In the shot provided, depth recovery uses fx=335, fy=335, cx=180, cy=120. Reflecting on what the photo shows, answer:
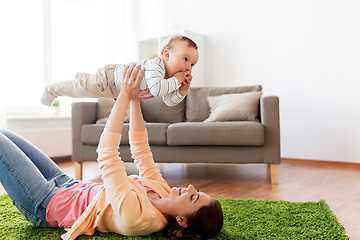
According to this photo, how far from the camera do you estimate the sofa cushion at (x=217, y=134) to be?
269 centimetres

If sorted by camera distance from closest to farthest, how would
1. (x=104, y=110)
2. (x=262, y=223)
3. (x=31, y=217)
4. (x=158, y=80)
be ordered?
(x=158, y=80), (x=31, y=217), (x=262, y=223), (x=104, y=110)

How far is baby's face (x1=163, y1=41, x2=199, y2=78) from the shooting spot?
4.89 ft

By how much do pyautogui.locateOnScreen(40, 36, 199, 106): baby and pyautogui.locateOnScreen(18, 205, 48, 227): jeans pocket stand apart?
55cm

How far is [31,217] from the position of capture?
1496mm

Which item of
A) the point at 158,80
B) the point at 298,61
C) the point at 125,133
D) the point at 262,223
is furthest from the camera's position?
the point at 298,61

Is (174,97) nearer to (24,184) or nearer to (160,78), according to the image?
(160,78)

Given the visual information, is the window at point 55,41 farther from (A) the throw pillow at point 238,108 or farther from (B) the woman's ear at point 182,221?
(B) the woman's ear at point 182,221

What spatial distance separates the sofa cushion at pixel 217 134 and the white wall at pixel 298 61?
4.90 ft

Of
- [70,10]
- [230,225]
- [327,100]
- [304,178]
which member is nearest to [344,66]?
[327,100]

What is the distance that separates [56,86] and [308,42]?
315cm

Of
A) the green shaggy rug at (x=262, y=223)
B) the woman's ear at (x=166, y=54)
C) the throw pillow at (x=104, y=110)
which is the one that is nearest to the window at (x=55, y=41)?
the throw pillow at (x=104, y=110)

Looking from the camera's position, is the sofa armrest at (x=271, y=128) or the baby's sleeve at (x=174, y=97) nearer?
the baby's sleeve at (x=174, y=97)

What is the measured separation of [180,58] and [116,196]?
65cm

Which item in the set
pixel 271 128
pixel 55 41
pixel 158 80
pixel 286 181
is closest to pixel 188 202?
pixel 158 80
